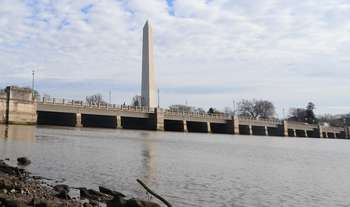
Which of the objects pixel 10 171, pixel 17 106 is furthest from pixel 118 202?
pixel 17 106

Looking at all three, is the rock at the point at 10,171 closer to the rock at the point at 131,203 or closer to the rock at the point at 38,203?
the rock at the point at 38,203

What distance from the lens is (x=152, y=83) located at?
10738 centimetres

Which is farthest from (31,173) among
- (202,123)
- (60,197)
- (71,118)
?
(202,123)

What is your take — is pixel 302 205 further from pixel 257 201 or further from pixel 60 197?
pixel 60 197

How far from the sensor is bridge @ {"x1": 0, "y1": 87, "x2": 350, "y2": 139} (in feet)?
276

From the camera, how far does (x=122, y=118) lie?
113m

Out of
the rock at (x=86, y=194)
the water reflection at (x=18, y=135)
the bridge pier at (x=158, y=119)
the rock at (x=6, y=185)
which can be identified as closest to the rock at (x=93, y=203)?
the rock at (x=86, y=194)

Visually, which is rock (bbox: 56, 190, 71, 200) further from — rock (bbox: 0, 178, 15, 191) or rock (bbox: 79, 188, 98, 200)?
rock (bbox: 0, 178, 15, 191)

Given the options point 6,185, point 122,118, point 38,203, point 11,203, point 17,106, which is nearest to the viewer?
point 11,203

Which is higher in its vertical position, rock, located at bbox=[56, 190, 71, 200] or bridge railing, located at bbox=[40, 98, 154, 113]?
bridge railing, located at bbox=[40, 98, 154, 113]

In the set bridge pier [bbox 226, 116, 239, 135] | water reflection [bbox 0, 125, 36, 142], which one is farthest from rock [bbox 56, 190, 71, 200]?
bridge pier [bbox 226, 116, 239, 135]

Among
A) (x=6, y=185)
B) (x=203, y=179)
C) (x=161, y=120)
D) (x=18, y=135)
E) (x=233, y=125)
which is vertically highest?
(x=161, y=120)

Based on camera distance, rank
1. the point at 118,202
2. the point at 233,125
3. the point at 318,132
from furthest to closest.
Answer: the point at 318,132 → the point at 233,125 → the point at 118,202

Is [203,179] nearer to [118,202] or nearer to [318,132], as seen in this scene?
[118,202]
